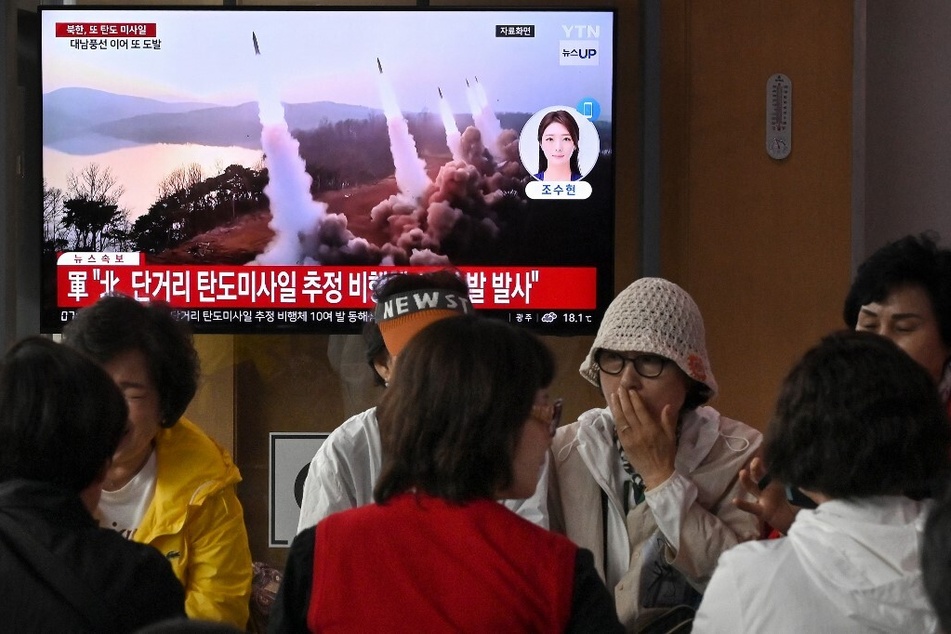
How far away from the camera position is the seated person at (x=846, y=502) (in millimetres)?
1451

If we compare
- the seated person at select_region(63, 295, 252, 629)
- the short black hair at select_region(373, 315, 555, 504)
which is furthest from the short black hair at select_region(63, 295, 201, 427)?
the short black hair at select_region(373, 315, 555, 504)

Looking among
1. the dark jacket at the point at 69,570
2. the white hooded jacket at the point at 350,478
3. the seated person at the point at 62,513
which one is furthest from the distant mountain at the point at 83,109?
the dark jacket at the point at 69,570

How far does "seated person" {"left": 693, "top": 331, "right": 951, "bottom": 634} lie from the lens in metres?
1.45

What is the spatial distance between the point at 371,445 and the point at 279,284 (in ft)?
4.56

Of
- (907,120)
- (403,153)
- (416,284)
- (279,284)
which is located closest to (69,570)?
(416,284)

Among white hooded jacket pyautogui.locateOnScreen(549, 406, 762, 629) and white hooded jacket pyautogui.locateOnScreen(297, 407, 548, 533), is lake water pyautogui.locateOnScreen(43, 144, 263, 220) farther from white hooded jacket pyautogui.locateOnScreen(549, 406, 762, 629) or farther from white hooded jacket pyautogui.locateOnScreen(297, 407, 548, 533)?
white hooded jacket pyautogui.locateOnScreen(549, 406, 762, 629)

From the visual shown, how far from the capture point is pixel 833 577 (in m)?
1.46

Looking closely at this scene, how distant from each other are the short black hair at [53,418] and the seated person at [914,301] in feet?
5.41

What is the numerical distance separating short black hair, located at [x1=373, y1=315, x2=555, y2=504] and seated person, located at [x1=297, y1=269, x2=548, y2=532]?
541 mm

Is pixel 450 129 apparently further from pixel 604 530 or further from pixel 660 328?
pixel 604 530

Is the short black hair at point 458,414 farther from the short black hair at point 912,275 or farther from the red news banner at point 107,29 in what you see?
the red news banner at point 107,29

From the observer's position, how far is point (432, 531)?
147 cm

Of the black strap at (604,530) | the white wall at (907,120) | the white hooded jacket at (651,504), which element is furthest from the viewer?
the white wall at (907,120)

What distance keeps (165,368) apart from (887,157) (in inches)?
96.6
